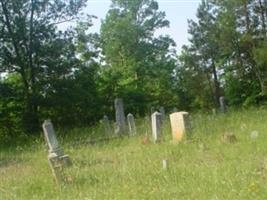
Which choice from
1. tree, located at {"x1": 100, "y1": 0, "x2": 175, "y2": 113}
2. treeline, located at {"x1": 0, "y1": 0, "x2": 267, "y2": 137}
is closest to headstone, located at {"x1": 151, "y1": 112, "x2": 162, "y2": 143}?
treeline, located at {"x1": 0, "y1": 0, "x2": 267, "y2": 137}

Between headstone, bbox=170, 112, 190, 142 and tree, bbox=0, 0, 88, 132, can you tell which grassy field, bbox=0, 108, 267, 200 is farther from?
tree, bbox=0, 0, 88, 132

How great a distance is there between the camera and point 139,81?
4278 cm

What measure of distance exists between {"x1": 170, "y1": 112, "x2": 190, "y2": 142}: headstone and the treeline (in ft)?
53.2

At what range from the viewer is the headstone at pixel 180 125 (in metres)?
13.4

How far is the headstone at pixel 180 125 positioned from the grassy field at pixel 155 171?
0.24 metres

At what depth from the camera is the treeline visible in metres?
30.4

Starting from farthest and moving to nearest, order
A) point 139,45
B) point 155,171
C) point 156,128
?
point 139,45 → point 156,128 → point 155,171

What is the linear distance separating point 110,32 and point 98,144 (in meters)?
33.4

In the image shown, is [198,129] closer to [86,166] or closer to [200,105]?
[86,166]

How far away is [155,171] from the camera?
8.82m

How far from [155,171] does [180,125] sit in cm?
486

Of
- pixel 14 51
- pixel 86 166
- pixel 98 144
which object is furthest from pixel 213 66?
pixel 86 166

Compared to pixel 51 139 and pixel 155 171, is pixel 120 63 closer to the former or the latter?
pixel 51 139

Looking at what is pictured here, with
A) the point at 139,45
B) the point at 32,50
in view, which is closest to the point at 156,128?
the point at 32,50
